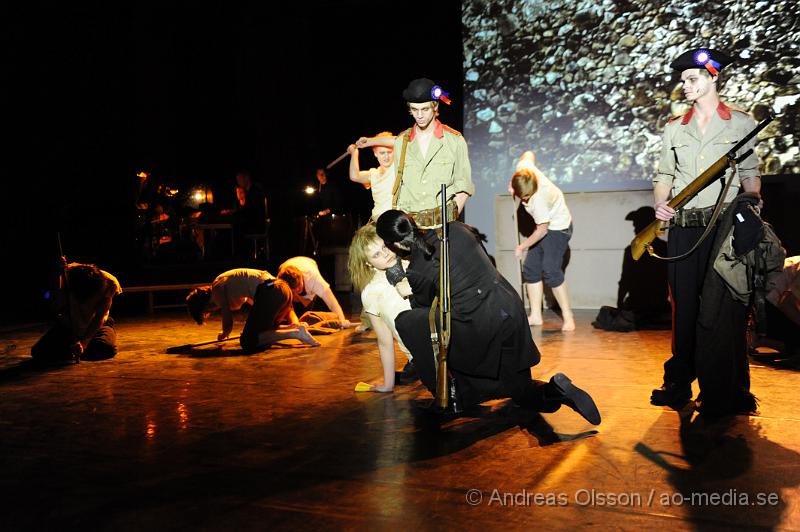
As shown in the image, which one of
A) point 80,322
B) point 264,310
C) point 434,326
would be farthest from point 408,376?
point 80,322

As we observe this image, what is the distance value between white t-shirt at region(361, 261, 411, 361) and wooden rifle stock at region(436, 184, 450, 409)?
0.66m

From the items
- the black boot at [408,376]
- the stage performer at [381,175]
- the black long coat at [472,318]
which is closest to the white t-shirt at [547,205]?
the stage performer at [381,175]

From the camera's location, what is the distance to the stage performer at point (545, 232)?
7250 millimetres

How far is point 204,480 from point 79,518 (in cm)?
53

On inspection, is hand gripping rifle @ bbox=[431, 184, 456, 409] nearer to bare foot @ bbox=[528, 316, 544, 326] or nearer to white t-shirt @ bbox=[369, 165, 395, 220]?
white t-shirt @ bbox=[369, 165, 395, 220]

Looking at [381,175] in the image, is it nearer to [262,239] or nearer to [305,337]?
[305,337]

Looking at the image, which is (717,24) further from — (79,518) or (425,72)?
(79,518)

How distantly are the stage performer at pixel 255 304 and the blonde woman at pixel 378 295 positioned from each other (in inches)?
78.2

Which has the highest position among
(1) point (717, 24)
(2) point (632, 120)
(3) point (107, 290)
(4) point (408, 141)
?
(1) point (717, 24)

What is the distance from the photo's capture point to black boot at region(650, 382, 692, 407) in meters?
4.32

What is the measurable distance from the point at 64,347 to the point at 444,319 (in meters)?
3.75

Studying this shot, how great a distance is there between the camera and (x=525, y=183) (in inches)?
283

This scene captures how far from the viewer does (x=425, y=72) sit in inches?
486

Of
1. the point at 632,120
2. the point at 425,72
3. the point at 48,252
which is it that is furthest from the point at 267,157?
the point at 632,120
